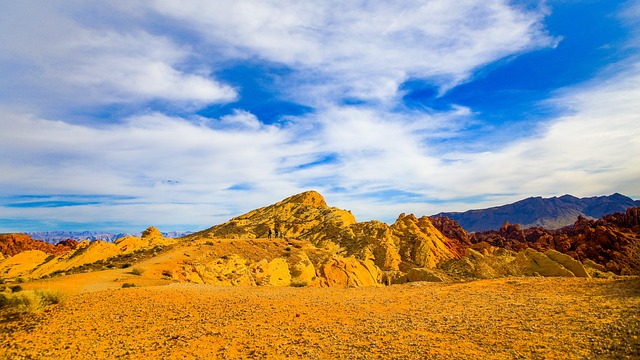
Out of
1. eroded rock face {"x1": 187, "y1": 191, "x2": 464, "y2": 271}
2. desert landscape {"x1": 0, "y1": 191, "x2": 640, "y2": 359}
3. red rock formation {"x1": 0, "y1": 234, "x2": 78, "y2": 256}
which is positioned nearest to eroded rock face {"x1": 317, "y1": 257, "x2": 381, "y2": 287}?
desert landscape {"x1": 0, "y1": 191, "x2": 640, "y2": 359}

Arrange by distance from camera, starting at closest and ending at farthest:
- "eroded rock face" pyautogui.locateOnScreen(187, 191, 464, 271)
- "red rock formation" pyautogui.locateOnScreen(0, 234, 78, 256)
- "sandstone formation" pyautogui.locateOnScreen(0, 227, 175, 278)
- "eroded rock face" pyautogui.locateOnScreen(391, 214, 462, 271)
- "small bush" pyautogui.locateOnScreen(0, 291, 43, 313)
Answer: "small bush" pyautogui.locateOnScreen(0, 291, 43, 313) < "sandstone formation" pyautogui.locateOnScreen(0, 227, 175, 278) < "eroded rock face" pyautogui.locateOnScreen(187, 191, 464, 271) < "eroded rock face" pyautogui.locateOnScreen(391, 214, 462, 271) < "red rock formation" pyautogui.locateOnScreen(0, 234, 78, 256)

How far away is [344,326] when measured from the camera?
10.3 metres

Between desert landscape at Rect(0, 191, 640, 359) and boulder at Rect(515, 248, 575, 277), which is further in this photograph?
boulder at Rect(515, 248, 575, 277)

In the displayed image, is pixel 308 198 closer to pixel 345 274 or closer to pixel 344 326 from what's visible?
pixel 345 274

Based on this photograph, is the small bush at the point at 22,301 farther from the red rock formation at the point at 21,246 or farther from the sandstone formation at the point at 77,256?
the red rock formation at the point at 21,246

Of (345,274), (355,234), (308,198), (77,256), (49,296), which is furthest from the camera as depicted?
(308,198)

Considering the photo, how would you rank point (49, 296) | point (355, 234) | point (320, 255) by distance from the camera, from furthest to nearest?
1. point (355, 234)
2. point (320, 255)
3. point (49, 296)

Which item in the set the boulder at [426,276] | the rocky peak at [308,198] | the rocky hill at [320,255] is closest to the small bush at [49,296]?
the rocky hill at [320,255]

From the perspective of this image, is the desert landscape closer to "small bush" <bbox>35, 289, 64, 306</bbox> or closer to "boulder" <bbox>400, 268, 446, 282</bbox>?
"small bush" <bbox>35, 289, 64, 306</bbox>

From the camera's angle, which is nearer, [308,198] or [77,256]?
[77,256]

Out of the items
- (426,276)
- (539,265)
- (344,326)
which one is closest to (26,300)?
(344,326)

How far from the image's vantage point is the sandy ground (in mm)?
8023

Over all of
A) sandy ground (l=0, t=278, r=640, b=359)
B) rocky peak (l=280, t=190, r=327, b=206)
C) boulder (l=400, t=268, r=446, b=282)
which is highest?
rocky peak (l=280, t=190, r=327, b=206)

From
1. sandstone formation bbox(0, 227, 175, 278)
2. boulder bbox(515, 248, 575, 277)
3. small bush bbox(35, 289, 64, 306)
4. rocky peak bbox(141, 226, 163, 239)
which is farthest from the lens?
rocky peak bbox(141, 226, 163, 239)
